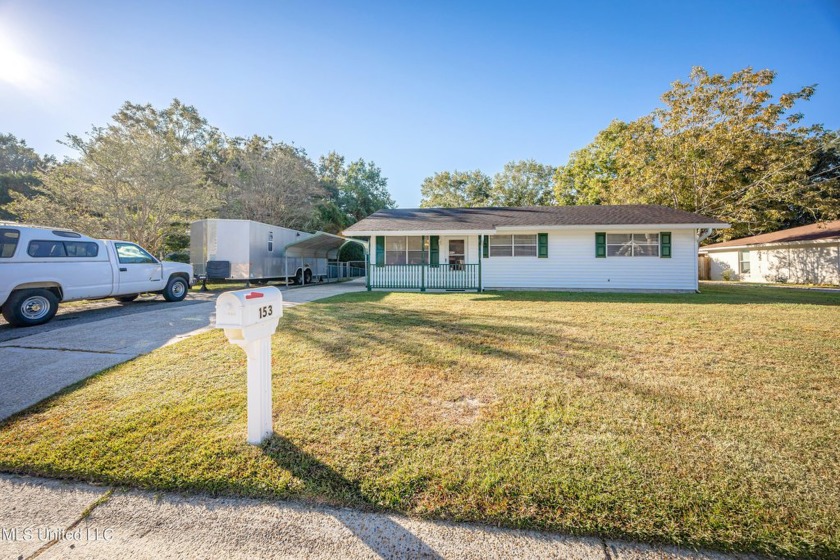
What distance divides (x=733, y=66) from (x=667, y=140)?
4.65 metres

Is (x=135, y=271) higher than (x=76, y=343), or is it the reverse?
(x=135, y=271)

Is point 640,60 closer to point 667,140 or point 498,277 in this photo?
point 667,140

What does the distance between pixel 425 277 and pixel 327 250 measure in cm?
827

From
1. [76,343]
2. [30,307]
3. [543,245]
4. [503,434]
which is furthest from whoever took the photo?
[543,245]

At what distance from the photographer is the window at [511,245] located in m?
13.3

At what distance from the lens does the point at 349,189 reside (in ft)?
103

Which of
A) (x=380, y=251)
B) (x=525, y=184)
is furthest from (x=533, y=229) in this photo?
(x=525, y=184)

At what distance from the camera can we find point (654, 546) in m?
1.50

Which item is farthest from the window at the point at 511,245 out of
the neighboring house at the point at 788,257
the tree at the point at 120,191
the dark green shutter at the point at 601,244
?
the neighboring house at the point at 788,257

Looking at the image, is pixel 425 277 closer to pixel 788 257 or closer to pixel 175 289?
pixel 175 289

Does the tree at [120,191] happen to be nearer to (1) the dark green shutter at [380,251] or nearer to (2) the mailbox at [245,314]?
(1) the dark green shutter at [380,251]

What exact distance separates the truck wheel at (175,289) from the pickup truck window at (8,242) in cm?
320

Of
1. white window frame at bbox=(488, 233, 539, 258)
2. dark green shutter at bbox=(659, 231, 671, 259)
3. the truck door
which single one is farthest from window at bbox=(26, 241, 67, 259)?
dark green shutter at bbox=(659, 231, 671, 259)

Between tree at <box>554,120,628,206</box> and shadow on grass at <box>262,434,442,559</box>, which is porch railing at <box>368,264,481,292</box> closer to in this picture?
shadow on grass at <box>262,434,442,559</box>
